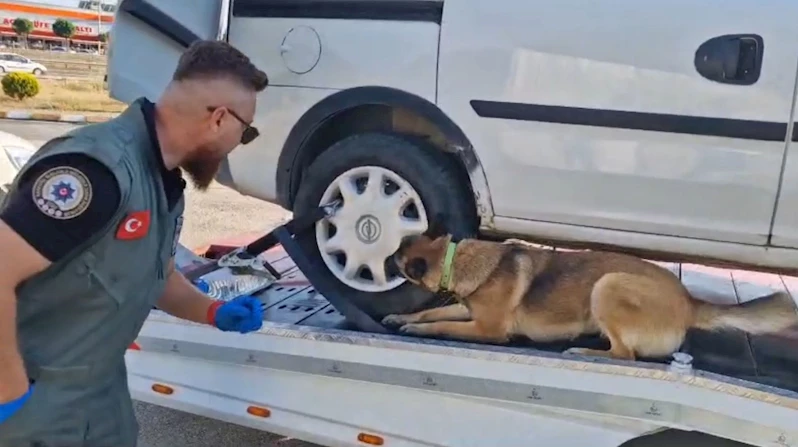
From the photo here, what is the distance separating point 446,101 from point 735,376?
1.27m

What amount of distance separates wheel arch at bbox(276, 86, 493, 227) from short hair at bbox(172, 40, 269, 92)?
2.87 feet

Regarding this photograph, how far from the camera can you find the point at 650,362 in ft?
7.75

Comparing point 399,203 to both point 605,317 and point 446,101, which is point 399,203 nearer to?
point 446,101

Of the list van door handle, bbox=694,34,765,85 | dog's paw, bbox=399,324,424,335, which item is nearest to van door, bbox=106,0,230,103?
dog's paw, bbox=399,324,424,335

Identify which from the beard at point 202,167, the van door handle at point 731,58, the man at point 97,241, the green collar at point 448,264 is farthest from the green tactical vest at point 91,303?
the van door handle at point 731,58

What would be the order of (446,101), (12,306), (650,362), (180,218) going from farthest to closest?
(446,101)
(650,362)
(180,218)
(12,306)

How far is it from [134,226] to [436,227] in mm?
1258

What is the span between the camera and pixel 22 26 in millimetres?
46281

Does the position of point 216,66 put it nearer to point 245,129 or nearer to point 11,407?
point 245,129

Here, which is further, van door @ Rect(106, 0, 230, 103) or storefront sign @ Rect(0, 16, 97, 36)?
storefront sign @ Rect(0, 16, 97, 36)

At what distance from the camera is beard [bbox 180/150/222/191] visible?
2.03 meters

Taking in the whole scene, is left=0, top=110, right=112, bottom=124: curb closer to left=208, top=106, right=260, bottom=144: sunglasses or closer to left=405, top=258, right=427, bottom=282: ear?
left=405, top=258, right=427, bottom=282: ear

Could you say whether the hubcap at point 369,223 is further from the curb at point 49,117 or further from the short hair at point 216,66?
the curb at point 49,117

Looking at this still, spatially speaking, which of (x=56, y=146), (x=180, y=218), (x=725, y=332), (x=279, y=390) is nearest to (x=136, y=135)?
(x=56, y=146)
